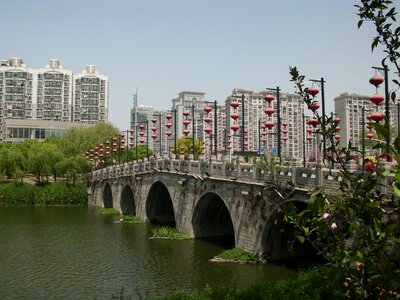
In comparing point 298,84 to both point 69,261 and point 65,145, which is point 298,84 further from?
point 65,145

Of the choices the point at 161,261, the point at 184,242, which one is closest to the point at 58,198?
the point at 184,242

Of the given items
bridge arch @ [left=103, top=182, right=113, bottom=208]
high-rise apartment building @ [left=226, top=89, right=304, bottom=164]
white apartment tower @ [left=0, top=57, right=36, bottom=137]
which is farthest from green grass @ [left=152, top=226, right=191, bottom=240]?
white apartment tower @ [left=0, top=57, right=36, bottom=137]

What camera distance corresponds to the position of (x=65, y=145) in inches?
2377

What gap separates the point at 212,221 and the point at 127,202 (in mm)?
16442

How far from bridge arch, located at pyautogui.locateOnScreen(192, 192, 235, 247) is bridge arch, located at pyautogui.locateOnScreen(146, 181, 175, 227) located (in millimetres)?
7496

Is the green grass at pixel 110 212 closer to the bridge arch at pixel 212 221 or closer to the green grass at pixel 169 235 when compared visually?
the green grass at pixel 169 235

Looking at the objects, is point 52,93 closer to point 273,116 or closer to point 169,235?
point 273,116

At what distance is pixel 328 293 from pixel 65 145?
2196 inches

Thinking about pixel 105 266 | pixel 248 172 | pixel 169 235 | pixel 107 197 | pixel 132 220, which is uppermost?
pixel 248 172

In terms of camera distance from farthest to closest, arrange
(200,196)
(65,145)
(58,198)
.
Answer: (65,145) < (58,198) < (200,196)

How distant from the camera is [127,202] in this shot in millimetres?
39281

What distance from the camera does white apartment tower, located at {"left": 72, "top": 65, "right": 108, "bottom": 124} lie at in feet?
303

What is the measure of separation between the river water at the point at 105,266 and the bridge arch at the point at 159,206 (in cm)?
273

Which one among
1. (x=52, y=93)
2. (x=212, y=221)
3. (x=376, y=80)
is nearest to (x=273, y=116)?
(x=212, y=221)
